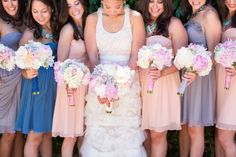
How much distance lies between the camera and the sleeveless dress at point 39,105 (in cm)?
612

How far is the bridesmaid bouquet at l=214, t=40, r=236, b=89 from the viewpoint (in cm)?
568

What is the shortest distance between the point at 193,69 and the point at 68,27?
4.76ft

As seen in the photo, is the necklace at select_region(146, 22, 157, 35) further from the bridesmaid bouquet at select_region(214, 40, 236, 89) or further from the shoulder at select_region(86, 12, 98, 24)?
the bridesmaid bouquet at select_region(214, 40, 236, 89)

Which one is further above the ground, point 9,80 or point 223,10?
point 223,10

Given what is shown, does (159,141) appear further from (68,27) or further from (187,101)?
(68,27)

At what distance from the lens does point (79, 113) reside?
609 centimetres

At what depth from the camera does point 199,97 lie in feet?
19.9

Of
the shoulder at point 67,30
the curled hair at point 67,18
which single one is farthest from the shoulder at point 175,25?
the shoulder at point 67,30

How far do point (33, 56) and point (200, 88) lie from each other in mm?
1816

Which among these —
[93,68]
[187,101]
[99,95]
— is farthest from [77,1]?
[187,101]

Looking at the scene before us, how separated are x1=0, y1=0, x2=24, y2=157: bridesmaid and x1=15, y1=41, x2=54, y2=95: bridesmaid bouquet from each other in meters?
0.45

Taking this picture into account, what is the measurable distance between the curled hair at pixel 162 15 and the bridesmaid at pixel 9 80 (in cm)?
143

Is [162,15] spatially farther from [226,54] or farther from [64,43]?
[64,43]

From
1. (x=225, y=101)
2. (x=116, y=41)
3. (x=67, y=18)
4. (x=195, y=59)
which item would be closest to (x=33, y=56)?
(x=67, y=18)
